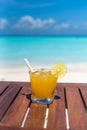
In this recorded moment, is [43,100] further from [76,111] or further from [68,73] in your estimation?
[68,73]

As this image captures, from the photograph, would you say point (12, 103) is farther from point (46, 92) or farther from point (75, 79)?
point (75, 79)

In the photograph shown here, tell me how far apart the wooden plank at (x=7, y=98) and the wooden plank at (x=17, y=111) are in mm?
16

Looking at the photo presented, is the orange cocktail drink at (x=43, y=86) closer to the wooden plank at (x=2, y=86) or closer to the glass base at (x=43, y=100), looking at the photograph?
the glass base at (x=43, y=100)

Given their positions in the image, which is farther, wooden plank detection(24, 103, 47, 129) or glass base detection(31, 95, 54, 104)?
glass base detection(31, 95, 54, 104)

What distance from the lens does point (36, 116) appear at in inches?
26.9

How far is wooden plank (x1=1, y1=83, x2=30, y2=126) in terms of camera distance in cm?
64

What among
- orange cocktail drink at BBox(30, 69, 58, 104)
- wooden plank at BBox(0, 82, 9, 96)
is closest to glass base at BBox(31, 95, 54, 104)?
orange cocktail drink at BBox(30, 69, 58, 104)

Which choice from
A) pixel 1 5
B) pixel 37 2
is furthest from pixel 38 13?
pixel 1 5

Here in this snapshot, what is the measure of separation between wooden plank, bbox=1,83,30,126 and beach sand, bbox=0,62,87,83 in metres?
1.46

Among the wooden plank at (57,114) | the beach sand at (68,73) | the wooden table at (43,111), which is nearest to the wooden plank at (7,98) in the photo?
the wooden table at (43,111)

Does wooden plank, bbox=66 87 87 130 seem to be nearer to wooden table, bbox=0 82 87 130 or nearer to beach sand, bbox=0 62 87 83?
wooden table, bbox=0 82 87 130

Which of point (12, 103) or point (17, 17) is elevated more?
point (17, 17)

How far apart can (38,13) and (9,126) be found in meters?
4.88

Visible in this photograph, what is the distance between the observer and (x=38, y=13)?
5.33 meters
